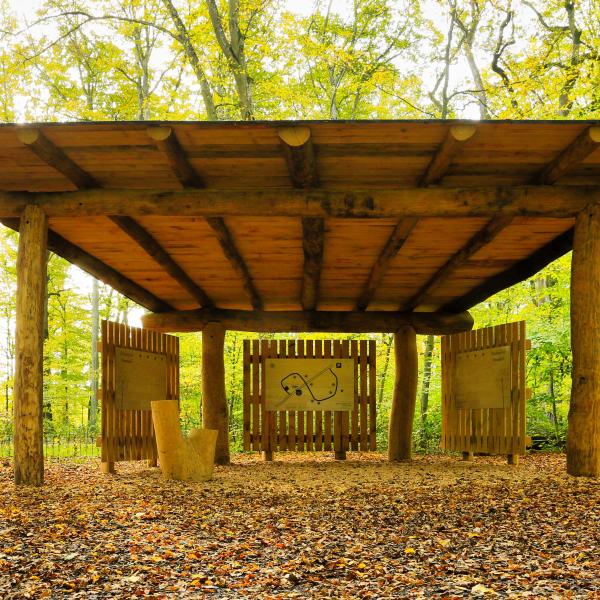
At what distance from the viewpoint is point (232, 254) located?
369 inches

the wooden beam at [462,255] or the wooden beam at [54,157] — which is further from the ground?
the wooden beam at [54,157]

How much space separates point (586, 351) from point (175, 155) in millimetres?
4822

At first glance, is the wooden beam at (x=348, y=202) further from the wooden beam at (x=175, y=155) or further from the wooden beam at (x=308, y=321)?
the wooden beam at (x=308, y=321)

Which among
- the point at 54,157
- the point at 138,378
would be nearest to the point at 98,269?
the point at 138,378

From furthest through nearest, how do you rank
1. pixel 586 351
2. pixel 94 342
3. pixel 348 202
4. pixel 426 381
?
1. pixel 94 342
2. pixel 426 381
3. pixel 586 351
4. pixel 348 202

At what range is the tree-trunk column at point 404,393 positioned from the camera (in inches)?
496

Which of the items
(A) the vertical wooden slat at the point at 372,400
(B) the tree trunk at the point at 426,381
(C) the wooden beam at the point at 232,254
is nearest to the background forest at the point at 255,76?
(B) the tree trunk at the point at 426,381

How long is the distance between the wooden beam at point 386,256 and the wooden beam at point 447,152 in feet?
2.00

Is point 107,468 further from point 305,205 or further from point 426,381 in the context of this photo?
point 426,381

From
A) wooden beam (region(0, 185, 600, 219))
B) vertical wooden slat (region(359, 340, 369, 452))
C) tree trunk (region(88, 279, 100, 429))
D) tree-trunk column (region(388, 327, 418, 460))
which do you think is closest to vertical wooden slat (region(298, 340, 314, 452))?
vertical wooden slat (region(359, 340, 369, 452))

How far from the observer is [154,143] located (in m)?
6.60

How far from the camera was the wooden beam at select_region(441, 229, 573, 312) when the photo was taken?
9.12m

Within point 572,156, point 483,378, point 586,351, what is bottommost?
point 483,378

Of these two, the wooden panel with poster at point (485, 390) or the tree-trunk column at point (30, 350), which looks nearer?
the tree-trunk column at point (30, 350)
